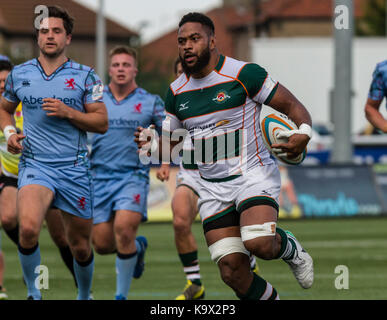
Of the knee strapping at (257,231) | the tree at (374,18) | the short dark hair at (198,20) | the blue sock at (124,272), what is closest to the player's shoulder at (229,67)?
the short dark hair at (198,20)

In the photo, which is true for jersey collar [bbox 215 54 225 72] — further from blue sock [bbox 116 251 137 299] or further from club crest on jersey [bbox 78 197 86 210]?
blue sock [bbox 116 251 137 299]

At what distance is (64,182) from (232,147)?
1692 mm

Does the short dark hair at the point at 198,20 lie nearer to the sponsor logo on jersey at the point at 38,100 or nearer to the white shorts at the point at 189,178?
the sponsor logo on jersey at the point at 38,100

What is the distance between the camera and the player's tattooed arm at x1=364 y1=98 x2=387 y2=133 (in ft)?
30.5

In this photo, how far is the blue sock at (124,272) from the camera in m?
9.65

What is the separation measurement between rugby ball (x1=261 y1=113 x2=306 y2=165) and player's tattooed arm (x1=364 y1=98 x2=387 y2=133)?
2251 millimetres

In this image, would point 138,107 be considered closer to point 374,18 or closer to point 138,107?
point 138,107

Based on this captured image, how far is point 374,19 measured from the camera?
6153cm

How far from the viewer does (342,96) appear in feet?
74.0

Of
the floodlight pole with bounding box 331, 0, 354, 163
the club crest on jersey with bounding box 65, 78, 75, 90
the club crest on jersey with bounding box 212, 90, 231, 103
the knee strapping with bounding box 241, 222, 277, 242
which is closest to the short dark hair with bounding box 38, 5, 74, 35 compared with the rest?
the club crest on jersey with bounding box 65, 78, 75, 90

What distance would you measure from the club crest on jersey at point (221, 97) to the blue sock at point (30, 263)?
2285 mm
